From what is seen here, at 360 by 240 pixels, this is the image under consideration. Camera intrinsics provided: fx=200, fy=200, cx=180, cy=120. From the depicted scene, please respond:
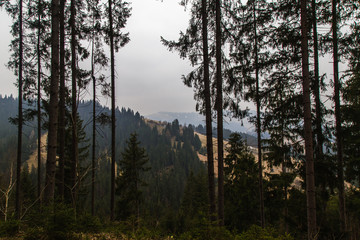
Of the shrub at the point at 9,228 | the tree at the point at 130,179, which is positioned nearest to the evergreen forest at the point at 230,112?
the shrub at the point at 9,228

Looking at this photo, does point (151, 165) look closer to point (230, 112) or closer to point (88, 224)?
point (230, 112)

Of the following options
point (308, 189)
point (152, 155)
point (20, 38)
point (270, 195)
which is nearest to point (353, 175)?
point (270, 195)

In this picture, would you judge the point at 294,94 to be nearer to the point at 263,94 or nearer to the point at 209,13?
the point at 263,94

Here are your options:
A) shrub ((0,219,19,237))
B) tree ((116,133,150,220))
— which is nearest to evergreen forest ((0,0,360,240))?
shrub ((0,219,19,237))

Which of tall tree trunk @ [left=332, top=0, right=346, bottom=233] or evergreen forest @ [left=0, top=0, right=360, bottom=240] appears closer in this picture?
evergreen forest @ [left=0, top=0, right=360, bottom=240]

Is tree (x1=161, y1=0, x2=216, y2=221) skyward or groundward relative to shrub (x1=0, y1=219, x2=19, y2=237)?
skyward

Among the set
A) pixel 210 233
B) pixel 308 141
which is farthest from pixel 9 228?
pixel 308 141

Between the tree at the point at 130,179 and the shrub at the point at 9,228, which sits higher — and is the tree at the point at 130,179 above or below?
below

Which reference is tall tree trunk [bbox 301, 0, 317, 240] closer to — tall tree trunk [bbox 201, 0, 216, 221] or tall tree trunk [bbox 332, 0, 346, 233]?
tall tree trunk [bbox 332, 0, 346, 233]

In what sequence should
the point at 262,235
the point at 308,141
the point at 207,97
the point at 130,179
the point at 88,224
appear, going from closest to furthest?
the point at 262,235 < the point at 88,224 < the point at 308,141 < the point at 207,97 < the point at 130,179

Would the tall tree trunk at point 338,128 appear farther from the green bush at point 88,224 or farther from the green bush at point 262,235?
the green bush at point 88,224

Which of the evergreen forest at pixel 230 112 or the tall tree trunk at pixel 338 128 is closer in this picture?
the evergreen forest at pixel 230 112

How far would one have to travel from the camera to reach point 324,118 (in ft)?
24.8

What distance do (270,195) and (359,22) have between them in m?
11.3
